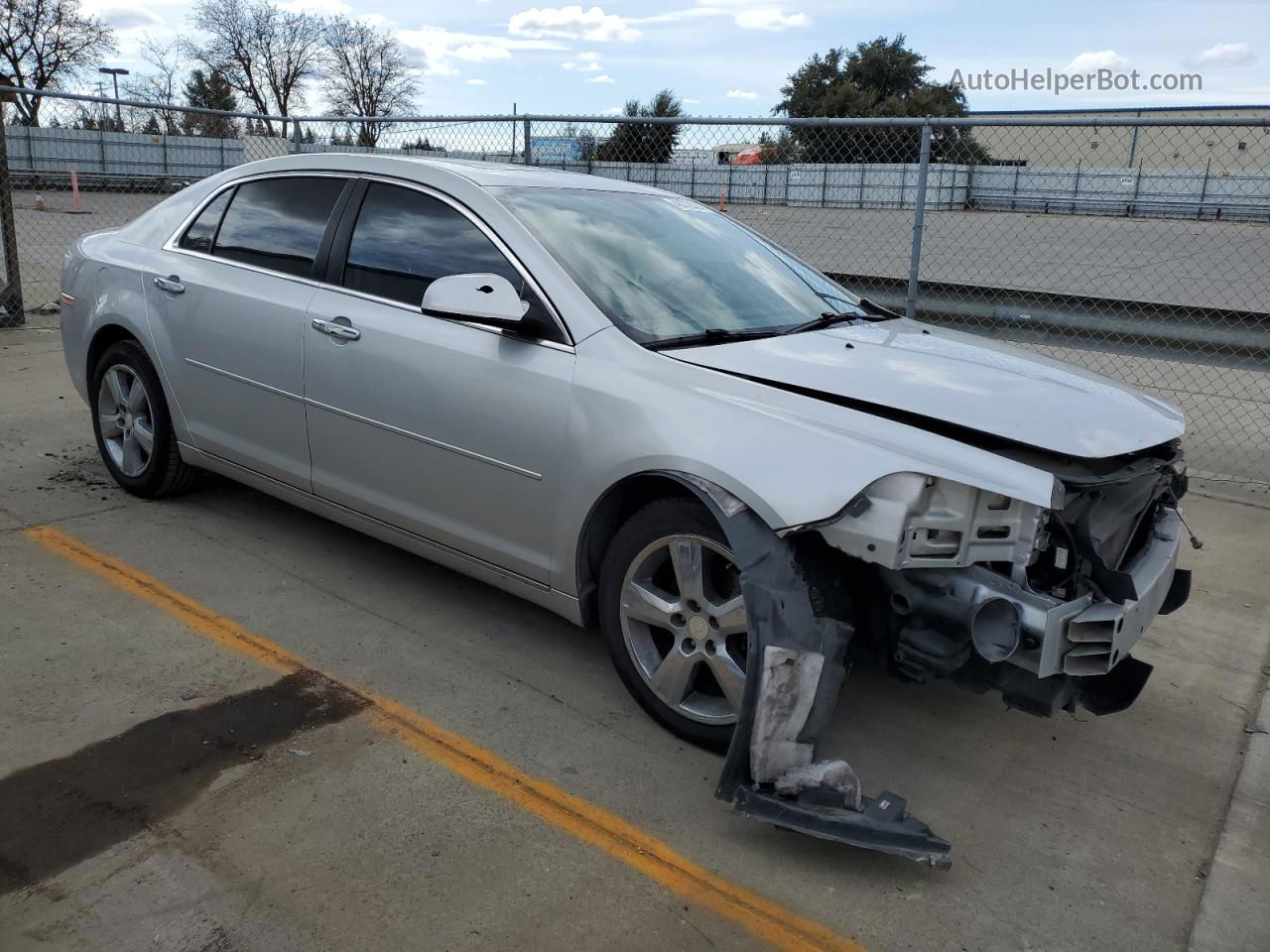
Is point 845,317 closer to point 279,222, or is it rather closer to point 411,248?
point 411,248

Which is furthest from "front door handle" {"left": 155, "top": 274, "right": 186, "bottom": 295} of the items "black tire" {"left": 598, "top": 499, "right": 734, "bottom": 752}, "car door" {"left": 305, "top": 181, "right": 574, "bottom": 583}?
"black tire" {"left": 598, "top": 499, "right": 734, "bottom": 752}

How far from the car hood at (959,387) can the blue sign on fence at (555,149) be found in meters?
6.57

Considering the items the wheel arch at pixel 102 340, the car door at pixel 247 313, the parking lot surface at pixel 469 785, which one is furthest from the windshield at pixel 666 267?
the wheel arch at pixel 102 340

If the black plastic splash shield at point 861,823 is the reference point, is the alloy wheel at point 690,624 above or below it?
above

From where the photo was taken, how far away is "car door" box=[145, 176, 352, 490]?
14.0 feet

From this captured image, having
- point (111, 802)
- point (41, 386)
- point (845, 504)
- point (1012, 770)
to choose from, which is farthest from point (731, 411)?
point (41, 386)

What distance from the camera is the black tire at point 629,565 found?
3.12 metres

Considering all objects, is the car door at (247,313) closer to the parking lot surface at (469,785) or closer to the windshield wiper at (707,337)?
the parking lot surface at (469,785)

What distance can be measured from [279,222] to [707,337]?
2.11m

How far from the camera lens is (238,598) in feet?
13.9

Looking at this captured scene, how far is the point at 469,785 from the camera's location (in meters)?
3.04

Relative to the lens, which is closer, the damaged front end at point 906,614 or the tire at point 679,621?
the damaged front end at point 906,614

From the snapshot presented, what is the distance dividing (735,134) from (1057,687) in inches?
243

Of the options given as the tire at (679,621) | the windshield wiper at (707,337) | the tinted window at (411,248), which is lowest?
the tire at (679,621)
